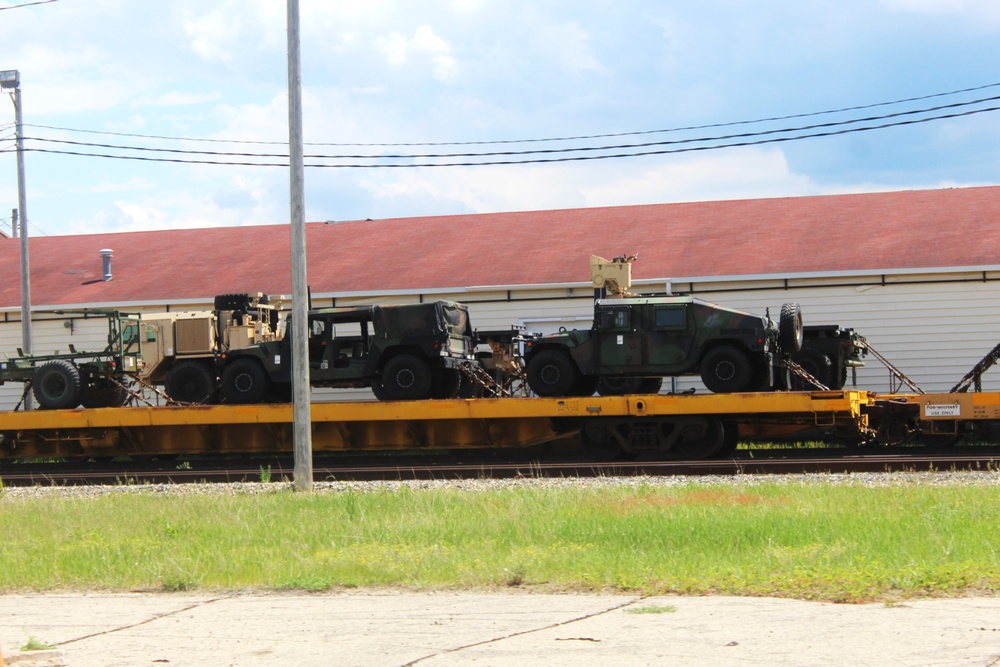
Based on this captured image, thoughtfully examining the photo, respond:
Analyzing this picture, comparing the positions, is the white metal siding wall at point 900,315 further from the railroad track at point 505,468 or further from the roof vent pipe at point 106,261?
the roof vent pipe at point 106,261

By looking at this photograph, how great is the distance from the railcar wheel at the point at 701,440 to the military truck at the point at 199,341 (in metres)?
8.18

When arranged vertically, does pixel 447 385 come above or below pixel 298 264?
below

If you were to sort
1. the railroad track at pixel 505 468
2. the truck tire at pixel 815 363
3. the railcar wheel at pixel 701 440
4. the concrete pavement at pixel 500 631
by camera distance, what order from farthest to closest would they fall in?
the truck tire at pixel 815 363
the railcar wheel at pixel 701 440
the railroad track at pixel 505 468
the concrete pavement at pixel 500 631

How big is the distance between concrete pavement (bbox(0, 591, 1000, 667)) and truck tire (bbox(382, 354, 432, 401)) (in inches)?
464

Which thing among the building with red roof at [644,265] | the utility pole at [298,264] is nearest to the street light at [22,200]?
the building with red roof at [644,265]

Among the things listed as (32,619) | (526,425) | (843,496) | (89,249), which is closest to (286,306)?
(526,425)

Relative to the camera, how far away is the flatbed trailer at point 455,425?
18312 mm

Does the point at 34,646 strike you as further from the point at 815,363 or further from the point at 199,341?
the point at 815,363

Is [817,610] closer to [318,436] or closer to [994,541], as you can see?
[994,541]

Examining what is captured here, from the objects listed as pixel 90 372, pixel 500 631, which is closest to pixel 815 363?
pixel 90 372

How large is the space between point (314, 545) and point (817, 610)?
5.08 meters

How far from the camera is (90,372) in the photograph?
73.0ft

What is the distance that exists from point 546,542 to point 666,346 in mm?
9302

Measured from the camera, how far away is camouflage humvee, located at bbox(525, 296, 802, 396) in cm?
1895
